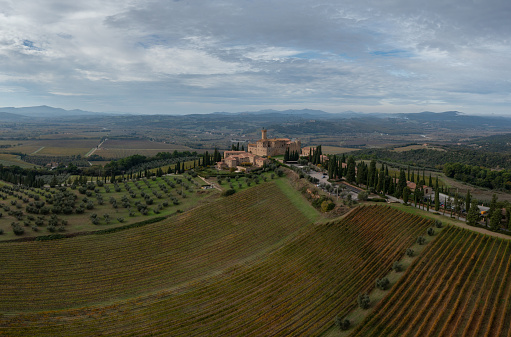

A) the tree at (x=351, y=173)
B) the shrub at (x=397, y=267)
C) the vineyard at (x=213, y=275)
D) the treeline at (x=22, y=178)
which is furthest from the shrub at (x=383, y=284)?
the treeline at (x=22, y=178)

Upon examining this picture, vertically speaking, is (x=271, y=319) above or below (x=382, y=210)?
below

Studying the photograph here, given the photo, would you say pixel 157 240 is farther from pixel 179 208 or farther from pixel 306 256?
pixel 306 256

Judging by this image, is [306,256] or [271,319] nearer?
[271,319]

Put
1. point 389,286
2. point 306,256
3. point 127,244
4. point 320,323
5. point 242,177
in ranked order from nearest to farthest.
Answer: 1. point 320,323
2. point 389,286
3. point 306,256
4. point 127,244
5. point 242,177

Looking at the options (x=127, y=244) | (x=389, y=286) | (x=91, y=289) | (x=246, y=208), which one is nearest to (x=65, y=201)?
(x=127, y=244)

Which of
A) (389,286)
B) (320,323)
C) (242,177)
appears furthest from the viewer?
(242,177)

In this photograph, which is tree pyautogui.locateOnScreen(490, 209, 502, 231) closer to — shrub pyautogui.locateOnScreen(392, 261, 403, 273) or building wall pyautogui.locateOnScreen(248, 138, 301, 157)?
shrub pyautogui.locateOnScreen(392, 261, 403, 273)

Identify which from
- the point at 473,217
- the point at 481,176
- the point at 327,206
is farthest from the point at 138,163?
the point at 481,176

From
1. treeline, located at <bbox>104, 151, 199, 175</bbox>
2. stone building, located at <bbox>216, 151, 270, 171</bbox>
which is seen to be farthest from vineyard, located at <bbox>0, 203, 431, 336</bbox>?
treeline, located at <bbox>104, 151, 199, 175</bbox>
